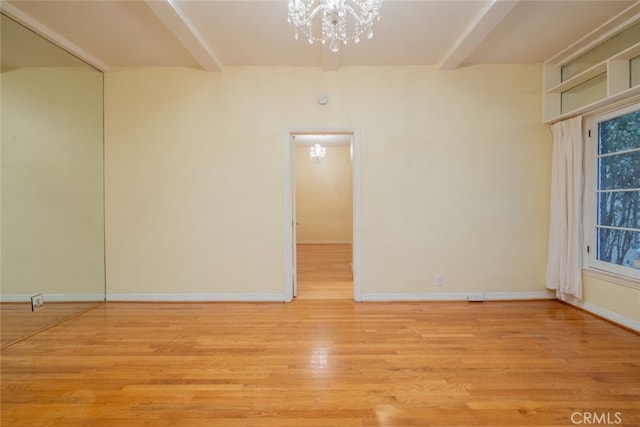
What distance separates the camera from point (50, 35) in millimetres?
2766

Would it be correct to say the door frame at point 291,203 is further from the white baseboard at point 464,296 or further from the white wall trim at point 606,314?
the white wall trim at point 606,314

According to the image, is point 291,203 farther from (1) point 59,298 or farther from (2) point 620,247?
(2) point 620,247

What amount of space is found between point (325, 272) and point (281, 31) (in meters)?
3.65

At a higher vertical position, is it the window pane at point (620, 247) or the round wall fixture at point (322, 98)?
the round wall fixture at point (322, 98)

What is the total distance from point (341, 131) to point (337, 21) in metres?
1.63

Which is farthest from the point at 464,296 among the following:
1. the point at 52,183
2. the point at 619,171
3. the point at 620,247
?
the point at 52,183

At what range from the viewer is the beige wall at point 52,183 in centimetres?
261

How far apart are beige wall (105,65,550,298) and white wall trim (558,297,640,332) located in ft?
1.21

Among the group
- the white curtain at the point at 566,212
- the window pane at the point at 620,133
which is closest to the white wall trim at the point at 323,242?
the white curtain at the point at 566,212

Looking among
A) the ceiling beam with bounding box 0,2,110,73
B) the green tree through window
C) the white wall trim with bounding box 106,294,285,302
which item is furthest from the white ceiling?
the white wall trim with bounding box 106,294,285,302

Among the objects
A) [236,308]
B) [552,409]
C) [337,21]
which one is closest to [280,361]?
[236,308]

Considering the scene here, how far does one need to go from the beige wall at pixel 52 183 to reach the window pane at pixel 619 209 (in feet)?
18.6

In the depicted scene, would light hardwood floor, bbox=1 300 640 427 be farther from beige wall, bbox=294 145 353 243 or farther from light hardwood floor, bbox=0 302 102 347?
beige wall, bbox=294 145 353 243

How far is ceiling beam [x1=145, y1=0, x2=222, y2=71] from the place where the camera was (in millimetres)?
2279
